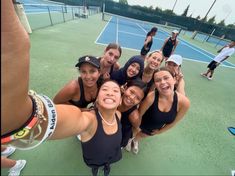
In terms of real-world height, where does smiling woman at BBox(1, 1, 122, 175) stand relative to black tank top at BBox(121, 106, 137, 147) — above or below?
above

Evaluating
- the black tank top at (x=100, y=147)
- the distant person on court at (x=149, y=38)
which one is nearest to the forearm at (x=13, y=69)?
the black tank top at (x=100, y=147)

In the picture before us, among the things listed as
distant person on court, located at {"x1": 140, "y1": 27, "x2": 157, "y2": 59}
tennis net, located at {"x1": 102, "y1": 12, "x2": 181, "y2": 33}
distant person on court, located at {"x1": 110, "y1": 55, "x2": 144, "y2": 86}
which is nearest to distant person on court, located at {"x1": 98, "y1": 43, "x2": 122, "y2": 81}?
distant person on court, located at {"x1": 110, "y1": 55, "x2": 144, "y2": 86}

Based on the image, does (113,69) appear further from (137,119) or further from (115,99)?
(115,99)

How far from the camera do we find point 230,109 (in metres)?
4.97

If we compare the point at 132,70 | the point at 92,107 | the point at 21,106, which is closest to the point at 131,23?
the point at 132,70

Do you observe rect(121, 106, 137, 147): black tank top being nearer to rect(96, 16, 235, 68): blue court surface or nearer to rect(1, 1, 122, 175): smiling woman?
rect(1, 1, 122, 175): smiling woman

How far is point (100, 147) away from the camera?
1566 millimetres

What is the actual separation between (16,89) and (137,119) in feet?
5.95

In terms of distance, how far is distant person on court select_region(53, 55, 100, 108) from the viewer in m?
1.95

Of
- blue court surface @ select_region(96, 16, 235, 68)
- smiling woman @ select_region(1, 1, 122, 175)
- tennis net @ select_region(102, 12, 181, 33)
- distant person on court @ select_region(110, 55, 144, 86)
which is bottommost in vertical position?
tennis net @ select_region(102, 12, 181, 33)

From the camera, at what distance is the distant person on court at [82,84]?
6.40 ft

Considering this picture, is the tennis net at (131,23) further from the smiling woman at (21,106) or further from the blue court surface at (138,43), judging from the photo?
the smiling woman at (21,106)

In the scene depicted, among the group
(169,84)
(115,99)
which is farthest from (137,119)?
(115,99)

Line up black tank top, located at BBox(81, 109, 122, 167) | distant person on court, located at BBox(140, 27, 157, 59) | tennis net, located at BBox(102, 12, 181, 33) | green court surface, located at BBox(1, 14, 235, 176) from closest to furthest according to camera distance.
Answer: black tank top, located at BBox(81, 109, 122, 167) → green court surface, located at BBox(1, 14, 235, 176) → distant person on court, located at BBox(140, 27, 157, 59) → tennis net, located at BBox(102, 12, 181, 33)
